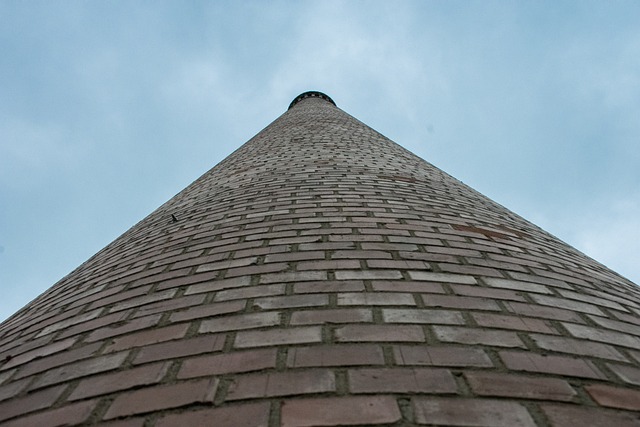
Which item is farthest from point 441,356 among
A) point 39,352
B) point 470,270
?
point 39,352

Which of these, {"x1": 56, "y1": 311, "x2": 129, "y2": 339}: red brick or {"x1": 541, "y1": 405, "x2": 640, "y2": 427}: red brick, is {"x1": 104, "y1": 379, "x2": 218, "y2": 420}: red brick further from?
{"x1": 541, "y1": 405, "x2": 640, "y2": 427}: red brick

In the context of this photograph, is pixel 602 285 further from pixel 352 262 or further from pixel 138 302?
pixel 138 302

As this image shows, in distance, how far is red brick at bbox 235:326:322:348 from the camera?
1.06 metres

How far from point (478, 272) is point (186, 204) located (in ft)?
5.87

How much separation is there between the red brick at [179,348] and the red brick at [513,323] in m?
0.67

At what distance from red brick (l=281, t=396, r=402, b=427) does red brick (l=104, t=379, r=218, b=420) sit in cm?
18

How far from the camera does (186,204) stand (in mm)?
2646

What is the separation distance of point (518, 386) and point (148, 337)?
896 mm

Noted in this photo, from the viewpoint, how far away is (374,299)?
4.06 feet

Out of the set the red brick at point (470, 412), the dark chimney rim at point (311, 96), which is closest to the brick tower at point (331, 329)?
the red brick at point (470, 412)

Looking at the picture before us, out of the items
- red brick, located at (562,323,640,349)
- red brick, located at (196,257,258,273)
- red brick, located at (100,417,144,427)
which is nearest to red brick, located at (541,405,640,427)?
red brick, located at (562,323,640,349)

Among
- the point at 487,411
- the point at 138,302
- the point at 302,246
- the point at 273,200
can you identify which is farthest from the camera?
the point at 273,200

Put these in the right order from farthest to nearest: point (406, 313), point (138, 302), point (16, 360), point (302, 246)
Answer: point (302, 246), point (138, 302), point (16, 360), point (406, 313)

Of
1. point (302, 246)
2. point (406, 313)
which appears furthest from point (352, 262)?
point (406, 313)
